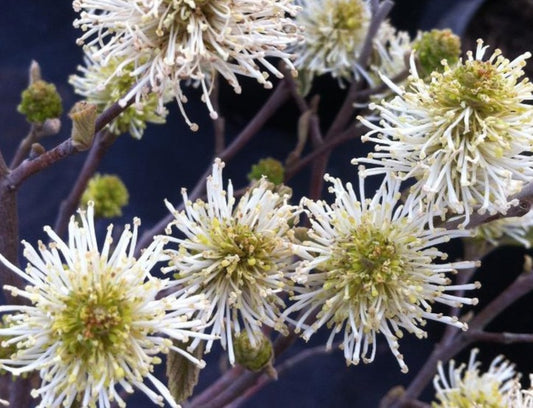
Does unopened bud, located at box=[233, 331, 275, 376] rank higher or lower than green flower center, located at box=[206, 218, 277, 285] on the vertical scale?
lower

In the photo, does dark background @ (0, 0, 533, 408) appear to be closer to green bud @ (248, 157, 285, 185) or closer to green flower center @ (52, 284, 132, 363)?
green bud @ (248, 157, 285, 185)

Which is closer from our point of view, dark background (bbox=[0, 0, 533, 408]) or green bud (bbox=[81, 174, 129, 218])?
green bud (bbox=[81, 174, 129, 218])

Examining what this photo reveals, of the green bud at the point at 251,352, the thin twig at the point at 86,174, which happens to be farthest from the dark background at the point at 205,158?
the green bud at the point at 251,352

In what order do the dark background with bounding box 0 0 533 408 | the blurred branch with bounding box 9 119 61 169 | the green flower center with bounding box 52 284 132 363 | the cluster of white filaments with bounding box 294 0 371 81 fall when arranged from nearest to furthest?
the green flower center with bounding box 52 284 132 363 < the blurred branch with bounding box 9 119 61 169 < the cluster of white filaments with bounding box 294 0 371 81 < the dark background with bounding box 0 0 533 408

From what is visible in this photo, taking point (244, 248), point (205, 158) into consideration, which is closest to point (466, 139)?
point (244, 248)

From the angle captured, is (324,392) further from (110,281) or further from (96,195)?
(110,281)

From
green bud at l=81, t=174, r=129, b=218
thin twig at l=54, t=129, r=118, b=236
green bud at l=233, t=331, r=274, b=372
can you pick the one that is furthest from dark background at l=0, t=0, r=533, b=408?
green bud at l=233, t=331, r=274, b=372

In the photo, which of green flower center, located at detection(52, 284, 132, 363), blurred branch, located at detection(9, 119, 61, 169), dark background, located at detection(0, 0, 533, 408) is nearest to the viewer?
green flower center, located at detection(52, 284, 132, 363)
